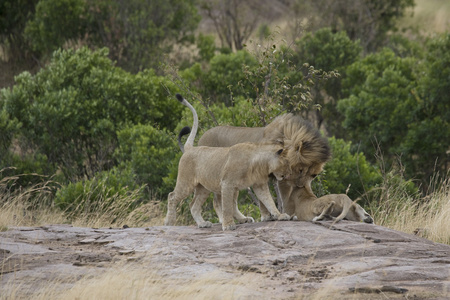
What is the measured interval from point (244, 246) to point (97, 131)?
1003 centimetres

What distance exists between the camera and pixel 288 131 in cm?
716

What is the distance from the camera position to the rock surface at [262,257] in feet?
16.8

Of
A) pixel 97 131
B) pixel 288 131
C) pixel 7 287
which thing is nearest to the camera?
pixel 7 287

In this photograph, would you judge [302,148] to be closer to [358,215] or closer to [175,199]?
[358,215]

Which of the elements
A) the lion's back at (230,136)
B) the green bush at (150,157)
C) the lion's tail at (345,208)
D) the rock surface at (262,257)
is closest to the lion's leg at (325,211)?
the lion's tail at (345,208)

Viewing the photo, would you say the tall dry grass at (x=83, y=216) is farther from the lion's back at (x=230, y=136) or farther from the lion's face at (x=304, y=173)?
the lion's face at (x=304, y=173)

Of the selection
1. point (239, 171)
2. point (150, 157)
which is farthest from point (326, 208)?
point (150, 157)

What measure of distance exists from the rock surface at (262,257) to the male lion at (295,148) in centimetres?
63

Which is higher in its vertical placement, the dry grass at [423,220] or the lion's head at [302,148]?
the lion's head at [302,148]

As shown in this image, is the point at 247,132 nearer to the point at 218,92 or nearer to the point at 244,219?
the point at 244,219

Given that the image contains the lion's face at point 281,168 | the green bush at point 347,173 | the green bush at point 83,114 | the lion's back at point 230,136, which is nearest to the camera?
the lion's face at point 281,168

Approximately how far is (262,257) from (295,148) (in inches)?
57.8

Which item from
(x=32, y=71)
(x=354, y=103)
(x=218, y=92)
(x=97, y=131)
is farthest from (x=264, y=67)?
(x=32, y=71)

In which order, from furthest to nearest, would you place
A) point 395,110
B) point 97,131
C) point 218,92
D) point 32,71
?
point 32,71, point 218,92, point 395,110, point 97,131
